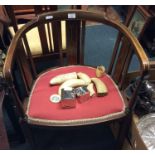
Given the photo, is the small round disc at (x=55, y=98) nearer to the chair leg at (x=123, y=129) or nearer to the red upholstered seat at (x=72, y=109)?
the red upholstered seat at (x=72, y=109)

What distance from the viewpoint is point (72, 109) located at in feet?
3.44

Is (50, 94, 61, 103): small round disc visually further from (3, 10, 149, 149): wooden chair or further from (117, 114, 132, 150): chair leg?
(117, 114, 132, 150): chair leg

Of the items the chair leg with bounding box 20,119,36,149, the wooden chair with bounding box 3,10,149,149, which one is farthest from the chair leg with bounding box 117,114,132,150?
the chair leg with bounding box 20,119,36,149

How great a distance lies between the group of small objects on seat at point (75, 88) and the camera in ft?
3.42

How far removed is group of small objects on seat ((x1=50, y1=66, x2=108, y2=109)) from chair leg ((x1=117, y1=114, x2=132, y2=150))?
0.15 meters

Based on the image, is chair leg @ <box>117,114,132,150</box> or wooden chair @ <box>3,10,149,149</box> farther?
chair leg @ <box>117,114,132,150</box>

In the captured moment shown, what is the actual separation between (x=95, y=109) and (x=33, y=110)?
Answer: 0.87 ft

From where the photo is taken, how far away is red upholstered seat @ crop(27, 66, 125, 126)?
1019mm

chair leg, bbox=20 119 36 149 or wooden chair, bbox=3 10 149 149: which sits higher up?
wooden chair, bbox=3 10 149 149

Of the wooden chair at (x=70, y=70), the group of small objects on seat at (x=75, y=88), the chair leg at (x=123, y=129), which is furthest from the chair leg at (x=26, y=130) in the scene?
the chair leg at (x=123, y=129)

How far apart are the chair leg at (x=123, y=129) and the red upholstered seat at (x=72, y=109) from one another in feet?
0.23
